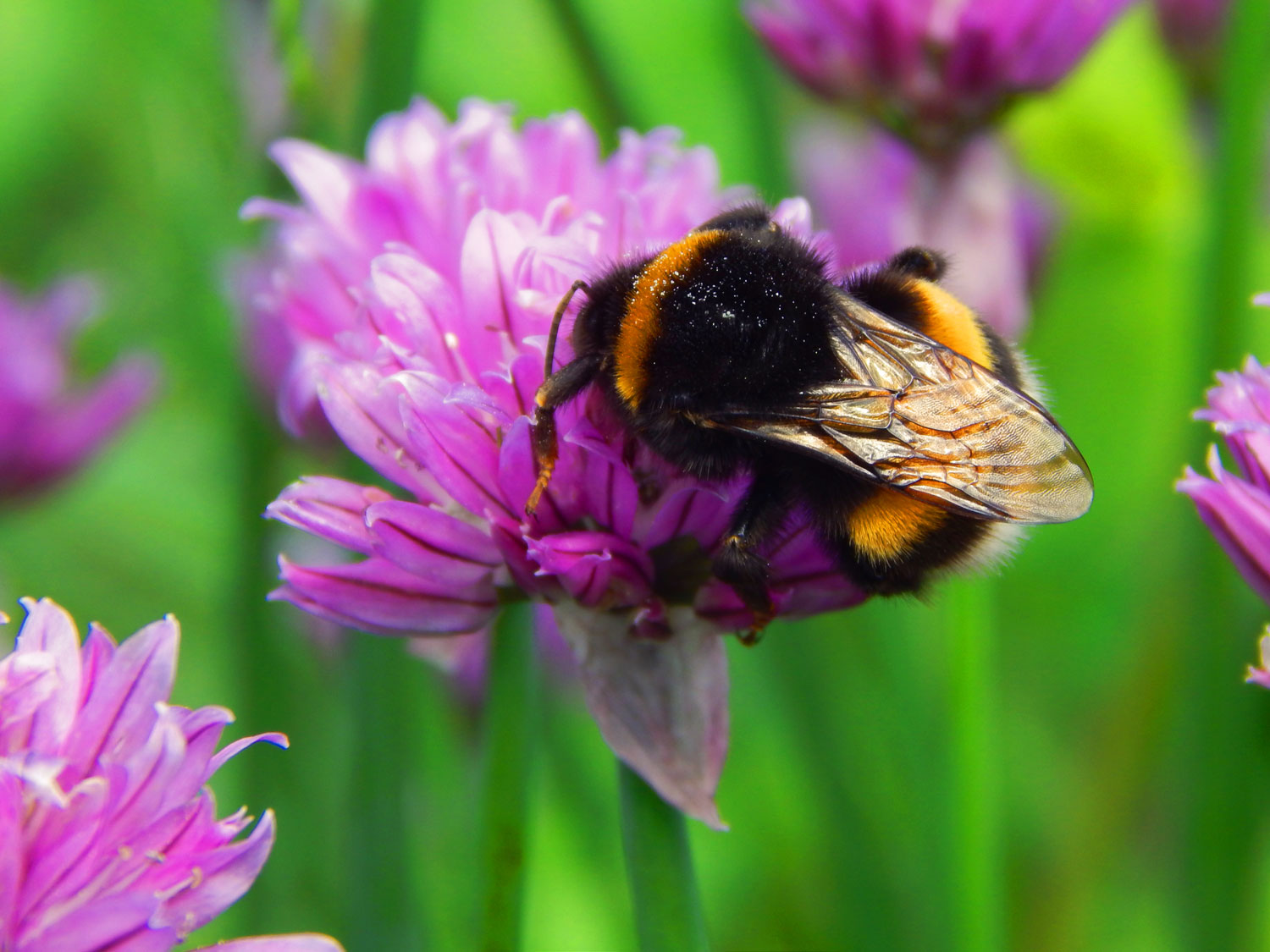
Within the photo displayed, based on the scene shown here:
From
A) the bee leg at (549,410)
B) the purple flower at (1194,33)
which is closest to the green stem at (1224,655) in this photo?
the purple flower at (1194,33)

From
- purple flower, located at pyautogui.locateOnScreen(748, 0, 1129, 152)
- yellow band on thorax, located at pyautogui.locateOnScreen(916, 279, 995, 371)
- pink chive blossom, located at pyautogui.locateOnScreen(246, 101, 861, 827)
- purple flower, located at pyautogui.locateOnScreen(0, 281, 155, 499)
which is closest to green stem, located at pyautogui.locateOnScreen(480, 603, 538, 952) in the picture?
pink chive blossom, located at pyautogui.locateOnScreen(246, 101, 861, 827)

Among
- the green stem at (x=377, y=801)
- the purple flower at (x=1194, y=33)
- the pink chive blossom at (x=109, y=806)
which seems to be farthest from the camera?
the purple flower at (x=1194, y=33)

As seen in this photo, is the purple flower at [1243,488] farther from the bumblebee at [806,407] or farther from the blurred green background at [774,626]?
the blurred green background at [774,626]

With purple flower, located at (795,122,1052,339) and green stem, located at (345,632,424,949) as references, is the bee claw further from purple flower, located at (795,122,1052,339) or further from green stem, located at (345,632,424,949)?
purple flower, located at (795,122,1052,339)

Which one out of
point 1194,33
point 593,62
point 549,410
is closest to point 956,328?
point 549,410

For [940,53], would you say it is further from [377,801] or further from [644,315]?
[377,801]
